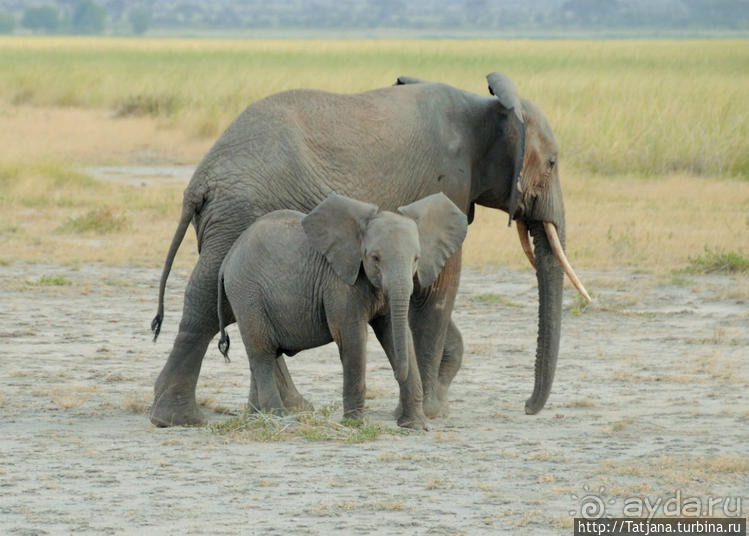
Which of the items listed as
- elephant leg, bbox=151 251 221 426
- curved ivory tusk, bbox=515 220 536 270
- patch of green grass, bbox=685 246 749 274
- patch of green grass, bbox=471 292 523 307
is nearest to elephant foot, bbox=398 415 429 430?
elephant leg, bbox=151 251 221 426

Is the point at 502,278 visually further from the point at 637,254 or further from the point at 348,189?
the point at 348,189

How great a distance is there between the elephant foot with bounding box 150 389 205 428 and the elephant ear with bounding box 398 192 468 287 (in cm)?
134

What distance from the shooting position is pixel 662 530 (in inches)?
210

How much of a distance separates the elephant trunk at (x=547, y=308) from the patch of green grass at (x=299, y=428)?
3.29ft

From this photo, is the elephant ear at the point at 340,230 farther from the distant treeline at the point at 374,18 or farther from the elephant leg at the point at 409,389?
the distant treeline at the point at 374,18

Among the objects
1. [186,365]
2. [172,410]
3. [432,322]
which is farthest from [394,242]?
[172,410]

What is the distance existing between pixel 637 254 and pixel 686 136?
737 centimetres

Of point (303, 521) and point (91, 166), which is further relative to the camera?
point (91, 166)

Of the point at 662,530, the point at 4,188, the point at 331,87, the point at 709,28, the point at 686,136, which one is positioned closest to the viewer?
the point at 662,530

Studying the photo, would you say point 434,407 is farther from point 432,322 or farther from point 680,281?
point 680,281

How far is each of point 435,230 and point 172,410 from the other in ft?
5.06

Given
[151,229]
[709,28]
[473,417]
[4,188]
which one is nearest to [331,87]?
[4,188]

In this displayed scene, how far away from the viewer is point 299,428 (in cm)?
682

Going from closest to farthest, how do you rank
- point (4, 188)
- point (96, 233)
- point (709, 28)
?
1. point (96, 233)
2. point (4, 188)
3. point (709, 28)
